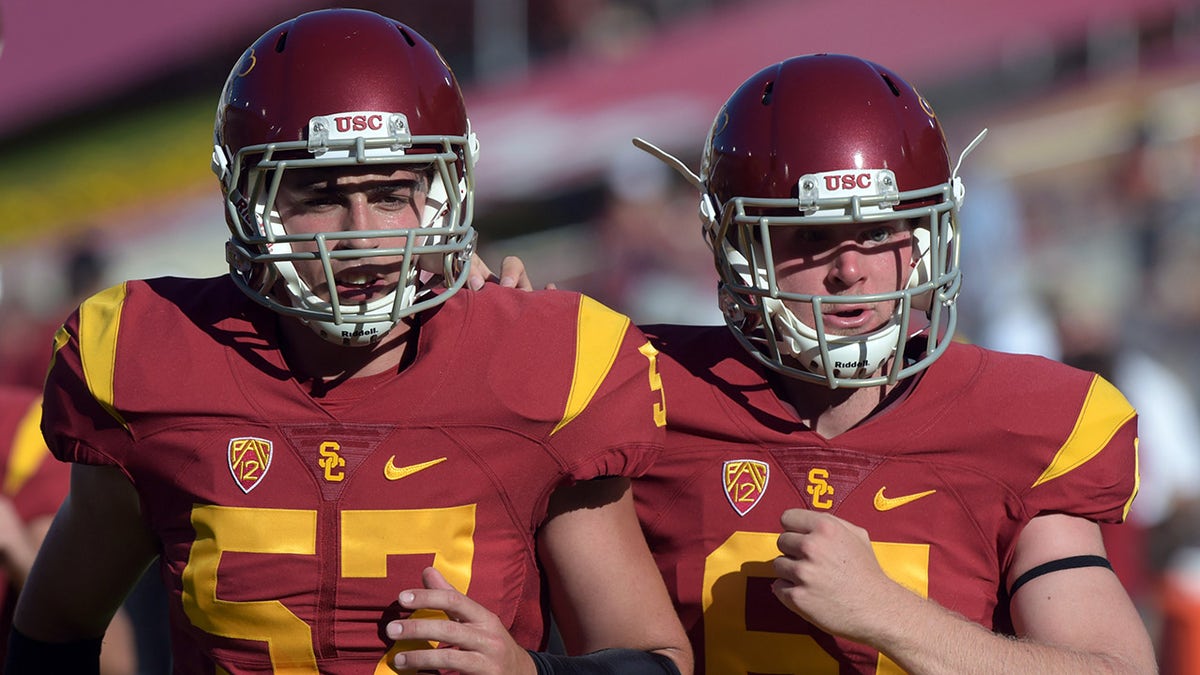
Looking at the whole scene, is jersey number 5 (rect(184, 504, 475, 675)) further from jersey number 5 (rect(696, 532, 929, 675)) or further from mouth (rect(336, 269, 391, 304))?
jersey number 5 (rect(696, 532, 929, 675))

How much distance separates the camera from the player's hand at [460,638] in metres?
2.04

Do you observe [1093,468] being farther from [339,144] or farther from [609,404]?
[339,144]

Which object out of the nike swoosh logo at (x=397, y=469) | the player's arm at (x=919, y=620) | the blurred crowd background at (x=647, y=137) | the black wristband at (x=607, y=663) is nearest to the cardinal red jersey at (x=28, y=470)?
the nike swoosh logo at (x=397, y=469)

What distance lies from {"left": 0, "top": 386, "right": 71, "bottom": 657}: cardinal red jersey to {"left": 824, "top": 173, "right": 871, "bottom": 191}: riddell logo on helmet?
174 cm

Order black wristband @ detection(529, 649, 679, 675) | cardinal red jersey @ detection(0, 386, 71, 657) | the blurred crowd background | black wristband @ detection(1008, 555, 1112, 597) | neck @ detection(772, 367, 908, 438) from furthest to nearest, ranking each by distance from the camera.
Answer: the blurred crowd background → cardinal red jersey @ detection(0, 386, 71, 657) → neck @ detection(772, 367, 908, 438) → black wristband @ detection(1008, 555, 1112, 597) → black wristband @ detection(529, 649, 679, 675)

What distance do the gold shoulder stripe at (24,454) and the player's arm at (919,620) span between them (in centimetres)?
172

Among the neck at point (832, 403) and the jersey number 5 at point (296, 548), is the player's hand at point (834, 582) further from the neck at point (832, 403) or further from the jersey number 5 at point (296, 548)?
the jersey number 5 at point (296, 548)

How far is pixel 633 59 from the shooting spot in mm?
9953

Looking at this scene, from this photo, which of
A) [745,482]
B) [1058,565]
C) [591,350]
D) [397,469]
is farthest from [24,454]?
[1058,565]

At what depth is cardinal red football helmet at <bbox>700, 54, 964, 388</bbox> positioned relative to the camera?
7.89 feet

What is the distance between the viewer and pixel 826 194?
2.44m

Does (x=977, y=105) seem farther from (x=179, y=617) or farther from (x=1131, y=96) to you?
(x=179, y=617)

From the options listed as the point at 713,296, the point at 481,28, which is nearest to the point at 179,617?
the point at 713,296

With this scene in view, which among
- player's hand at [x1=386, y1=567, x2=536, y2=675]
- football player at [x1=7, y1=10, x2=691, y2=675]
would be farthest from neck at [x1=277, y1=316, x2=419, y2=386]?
player's hand at [x1=386, y1=567, x2=536, y2=675]
